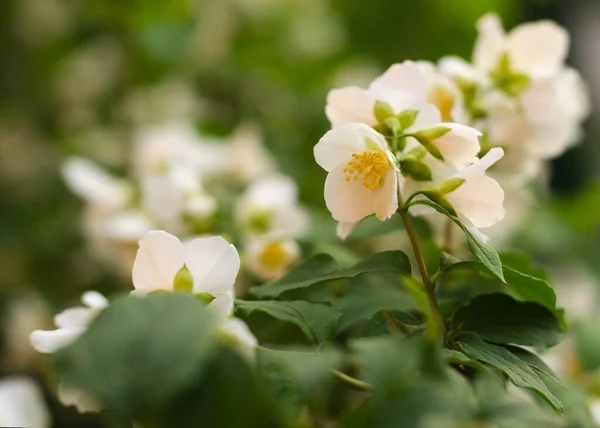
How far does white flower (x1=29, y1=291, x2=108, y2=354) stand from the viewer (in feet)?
1.67

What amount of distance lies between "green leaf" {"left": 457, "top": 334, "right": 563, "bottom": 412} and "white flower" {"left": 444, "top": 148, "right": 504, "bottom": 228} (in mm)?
96

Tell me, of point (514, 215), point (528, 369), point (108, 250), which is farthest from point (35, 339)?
point (514, 215)

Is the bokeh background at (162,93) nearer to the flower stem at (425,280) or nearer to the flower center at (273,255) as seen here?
the flower center at (273,255)

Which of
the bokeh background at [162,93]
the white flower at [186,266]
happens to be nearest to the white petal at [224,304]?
the white flower at [186,266]

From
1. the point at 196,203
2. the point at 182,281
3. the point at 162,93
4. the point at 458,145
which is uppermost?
the point at 458,145

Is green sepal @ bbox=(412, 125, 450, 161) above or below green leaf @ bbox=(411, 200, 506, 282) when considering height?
above

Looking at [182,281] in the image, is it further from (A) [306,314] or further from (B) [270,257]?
(B) [270,257]

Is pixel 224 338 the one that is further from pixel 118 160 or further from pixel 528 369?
pixel 118 160

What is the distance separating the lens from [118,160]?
167 centimetres

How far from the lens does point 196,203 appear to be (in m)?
0.91

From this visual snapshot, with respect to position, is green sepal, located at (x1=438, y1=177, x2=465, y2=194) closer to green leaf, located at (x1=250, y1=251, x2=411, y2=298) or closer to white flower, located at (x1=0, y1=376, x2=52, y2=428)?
green leaf, located at (x1=250, y1=251, x2=411, y2=298)

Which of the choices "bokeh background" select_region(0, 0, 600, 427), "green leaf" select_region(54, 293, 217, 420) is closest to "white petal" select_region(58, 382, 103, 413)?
"green leaf" select_region(54, 293, 217, 420)

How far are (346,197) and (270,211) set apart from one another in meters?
0.38

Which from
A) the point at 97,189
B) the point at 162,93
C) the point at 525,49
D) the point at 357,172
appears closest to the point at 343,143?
the point at 357,172
